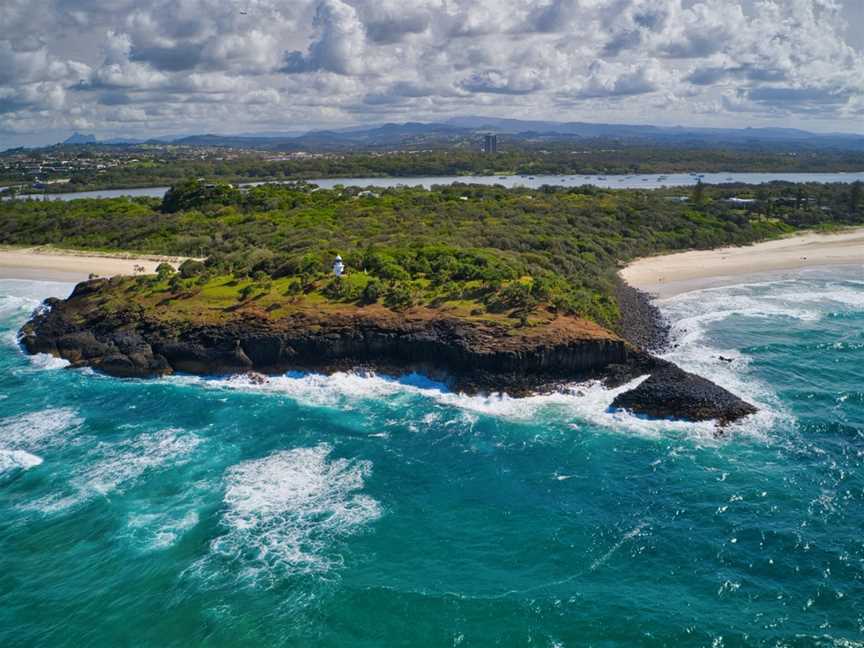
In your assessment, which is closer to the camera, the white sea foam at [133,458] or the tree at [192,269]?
the white sea foam at [133,458]

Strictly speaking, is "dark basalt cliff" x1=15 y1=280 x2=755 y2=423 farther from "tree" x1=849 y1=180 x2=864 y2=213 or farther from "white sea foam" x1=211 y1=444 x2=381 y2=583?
"tree" x1=849 y1=180 x2=864 y2=213

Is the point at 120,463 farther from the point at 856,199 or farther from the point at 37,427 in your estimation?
the point at 856,199

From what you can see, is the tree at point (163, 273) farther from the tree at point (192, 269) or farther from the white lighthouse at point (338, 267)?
the white lighthouse at point (338, 267)

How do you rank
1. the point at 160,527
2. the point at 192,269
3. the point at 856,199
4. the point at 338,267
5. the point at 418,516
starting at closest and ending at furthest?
1. the point at 160,527
2. the point at 418,516
3. the point at 338,267
4. the point at 192,269
5. the point at 856,199

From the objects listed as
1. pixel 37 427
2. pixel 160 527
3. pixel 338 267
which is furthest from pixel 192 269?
pixel 160 527

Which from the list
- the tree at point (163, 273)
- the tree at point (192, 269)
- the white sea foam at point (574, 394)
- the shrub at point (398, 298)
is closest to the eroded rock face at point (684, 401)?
the white sea foam at point (574, 394)
